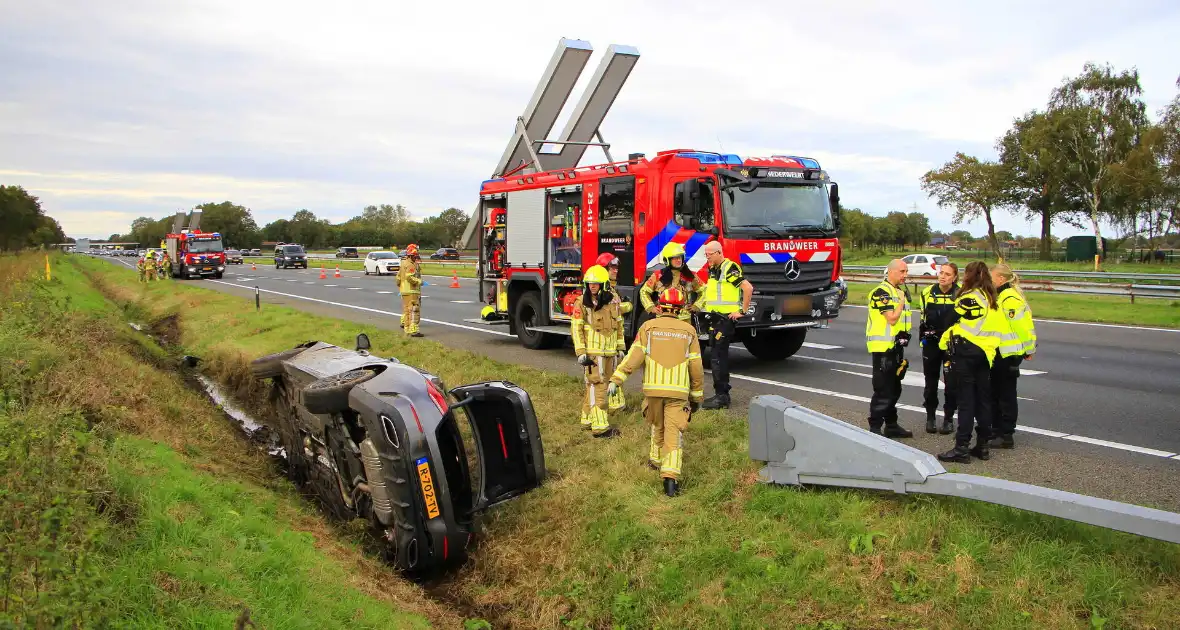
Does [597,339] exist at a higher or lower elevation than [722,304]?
lower

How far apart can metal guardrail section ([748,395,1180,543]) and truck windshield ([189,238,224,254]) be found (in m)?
44.0

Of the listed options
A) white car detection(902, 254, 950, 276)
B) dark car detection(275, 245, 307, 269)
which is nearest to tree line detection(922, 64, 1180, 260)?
white car detection(902, 254, 950, 276)

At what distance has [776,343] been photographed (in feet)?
38.4

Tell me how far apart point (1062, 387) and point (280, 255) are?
54.9 m

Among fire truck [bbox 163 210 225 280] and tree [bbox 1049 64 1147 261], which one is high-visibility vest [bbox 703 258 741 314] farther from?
tree [bbox 1049 64 1147 261]

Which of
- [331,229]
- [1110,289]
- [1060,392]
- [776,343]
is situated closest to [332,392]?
[776,343]

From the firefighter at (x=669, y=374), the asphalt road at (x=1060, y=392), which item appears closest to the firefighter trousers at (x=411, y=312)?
the asphalt road at (x=1060, y=392)

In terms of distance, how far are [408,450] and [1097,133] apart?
5840cm

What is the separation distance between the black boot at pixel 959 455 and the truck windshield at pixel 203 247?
1746 inches

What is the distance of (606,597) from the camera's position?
5.47 metres

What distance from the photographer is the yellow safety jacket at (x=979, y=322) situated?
6.31 metres

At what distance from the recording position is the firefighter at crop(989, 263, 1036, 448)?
6555 mm

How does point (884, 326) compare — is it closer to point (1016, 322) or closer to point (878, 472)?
point (1016, 322)

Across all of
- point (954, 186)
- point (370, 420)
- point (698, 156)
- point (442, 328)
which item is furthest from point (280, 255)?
point (370, 420)
